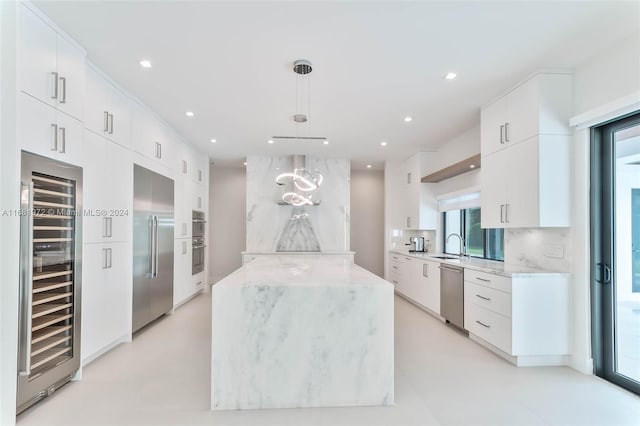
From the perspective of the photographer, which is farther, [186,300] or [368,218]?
[368,218]

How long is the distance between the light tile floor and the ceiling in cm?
265

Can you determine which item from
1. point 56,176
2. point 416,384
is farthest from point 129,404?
point 416,384

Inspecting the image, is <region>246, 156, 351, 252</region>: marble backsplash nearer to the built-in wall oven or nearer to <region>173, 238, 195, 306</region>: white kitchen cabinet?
the built-in wall oven

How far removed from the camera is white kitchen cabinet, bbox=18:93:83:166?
2.25 meters

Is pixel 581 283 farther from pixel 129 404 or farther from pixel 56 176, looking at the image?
pixel 56 176

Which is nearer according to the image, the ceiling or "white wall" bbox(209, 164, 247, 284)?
the ceiling

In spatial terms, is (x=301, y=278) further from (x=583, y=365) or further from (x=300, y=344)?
(x=583, y=365)

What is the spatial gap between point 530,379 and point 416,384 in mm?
984

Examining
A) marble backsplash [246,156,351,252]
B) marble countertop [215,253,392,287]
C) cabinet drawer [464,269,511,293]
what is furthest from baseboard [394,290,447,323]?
marble countertop [215,253,392,287]

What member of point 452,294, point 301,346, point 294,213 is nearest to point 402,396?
point 301,346

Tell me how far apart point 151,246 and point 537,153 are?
427cm

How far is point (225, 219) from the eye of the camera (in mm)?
7977

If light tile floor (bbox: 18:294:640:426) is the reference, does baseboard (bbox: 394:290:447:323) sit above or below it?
below

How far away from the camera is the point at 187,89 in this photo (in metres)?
3.64
